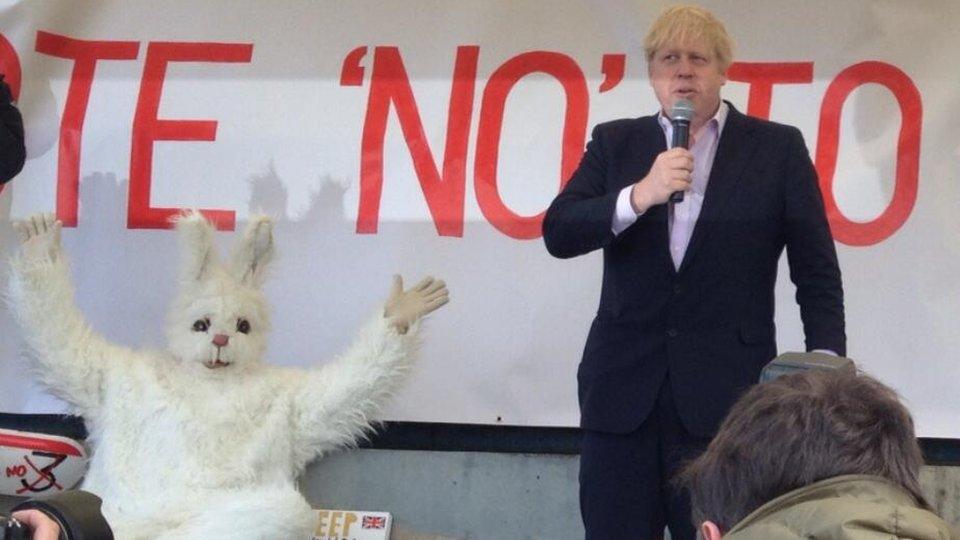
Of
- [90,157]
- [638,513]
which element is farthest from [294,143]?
[638,513]

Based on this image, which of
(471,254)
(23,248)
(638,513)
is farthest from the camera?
(471,254)

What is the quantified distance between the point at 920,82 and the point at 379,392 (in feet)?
5.87

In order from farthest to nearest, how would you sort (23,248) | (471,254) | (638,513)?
1. (471,254)
2. (23,248)
3. (638,513)

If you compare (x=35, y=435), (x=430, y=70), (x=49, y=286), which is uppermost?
(x=430, y=70)

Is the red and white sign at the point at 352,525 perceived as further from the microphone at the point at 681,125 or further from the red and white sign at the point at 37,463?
the microphone at the point at 681,125

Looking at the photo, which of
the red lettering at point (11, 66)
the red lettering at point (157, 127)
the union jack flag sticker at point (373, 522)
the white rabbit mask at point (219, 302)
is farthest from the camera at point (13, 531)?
the red lettering at point (11, 66)

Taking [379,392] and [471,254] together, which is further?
[471,254]

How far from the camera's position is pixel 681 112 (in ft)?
10.5

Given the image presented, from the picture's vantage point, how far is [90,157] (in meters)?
4.55

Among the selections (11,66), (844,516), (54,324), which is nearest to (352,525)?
(54,324)

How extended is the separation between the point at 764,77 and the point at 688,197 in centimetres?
110

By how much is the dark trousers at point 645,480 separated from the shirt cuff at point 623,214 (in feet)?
1.20

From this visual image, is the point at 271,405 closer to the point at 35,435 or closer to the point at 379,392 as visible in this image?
the point at 379,392

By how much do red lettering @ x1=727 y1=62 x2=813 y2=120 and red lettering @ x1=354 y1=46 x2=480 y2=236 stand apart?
0.80 meters
